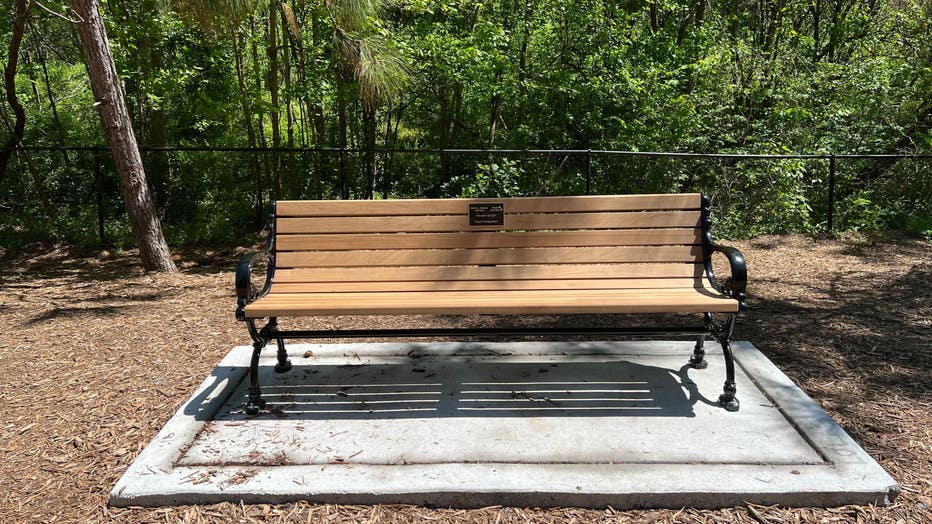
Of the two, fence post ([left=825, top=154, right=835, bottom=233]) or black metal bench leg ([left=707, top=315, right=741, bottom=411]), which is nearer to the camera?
black metal bench leg ([left=707, top=315, right=741, bottom=411])

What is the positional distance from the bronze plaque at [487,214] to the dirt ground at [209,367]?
1.57m

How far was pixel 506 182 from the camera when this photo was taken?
7.78 meters

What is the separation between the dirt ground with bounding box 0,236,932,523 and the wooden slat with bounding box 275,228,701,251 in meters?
1.15

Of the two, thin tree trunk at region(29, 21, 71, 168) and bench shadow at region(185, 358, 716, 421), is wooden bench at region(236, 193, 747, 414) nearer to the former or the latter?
bench shadow at region(185, 358, 716, 421)

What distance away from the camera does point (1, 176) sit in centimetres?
973

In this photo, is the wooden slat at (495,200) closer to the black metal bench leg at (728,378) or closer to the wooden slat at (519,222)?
the wooden slat at (519,222)

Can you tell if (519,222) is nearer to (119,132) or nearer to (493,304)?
(493,304)

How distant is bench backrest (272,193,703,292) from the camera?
369 cm

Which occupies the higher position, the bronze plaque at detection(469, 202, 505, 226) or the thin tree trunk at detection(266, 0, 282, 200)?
the thin tree trunk at detection(266, 0, 282, 200)

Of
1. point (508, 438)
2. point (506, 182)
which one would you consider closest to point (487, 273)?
point (508, 438)

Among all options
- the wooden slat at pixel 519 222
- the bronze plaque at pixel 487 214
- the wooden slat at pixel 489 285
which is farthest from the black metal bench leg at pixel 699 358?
the bronze plaque at pixel 487 214

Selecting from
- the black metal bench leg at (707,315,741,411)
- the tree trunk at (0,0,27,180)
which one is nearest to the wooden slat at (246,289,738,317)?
the black metal bench leg at (707,315,741,411)

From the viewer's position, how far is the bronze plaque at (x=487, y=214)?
3.72 m

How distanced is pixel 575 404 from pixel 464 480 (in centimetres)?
97
